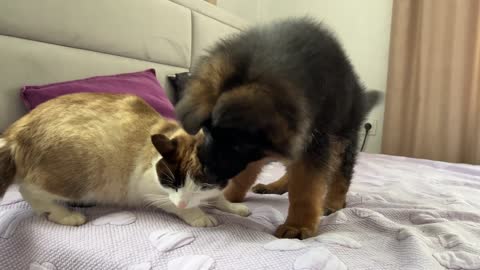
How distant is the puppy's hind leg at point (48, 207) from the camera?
0.93 metres

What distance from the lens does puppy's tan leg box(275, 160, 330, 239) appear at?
0.98 m

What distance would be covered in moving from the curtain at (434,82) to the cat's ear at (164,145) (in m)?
2.47

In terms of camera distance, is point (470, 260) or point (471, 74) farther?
point (471, 74)

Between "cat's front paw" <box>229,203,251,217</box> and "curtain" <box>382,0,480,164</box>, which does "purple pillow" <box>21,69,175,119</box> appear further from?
"curtain" <box>382,0,480,164</box>

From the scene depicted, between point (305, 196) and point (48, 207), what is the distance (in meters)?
0.65

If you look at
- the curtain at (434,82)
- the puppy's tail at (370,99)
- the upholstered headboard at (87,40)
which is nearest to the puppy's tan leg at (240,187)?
the upholstered headboard at (87,40)

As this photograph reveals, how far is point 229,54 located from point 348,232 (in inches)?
21.1

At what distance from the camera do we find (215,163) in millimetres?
867

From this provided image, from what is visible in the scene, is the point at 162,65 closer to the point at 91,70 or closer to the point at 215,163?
the point at 91,70

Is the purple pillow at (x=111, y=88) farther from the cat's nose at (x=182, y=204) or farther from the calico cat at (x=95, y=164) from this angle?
the cat's nose at (x=182, y=204)

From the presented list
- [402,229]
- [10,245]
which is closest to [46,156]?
[10,245]

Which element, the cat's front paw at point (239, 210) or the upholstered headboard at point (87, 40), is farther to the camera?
the upholstered headboard at point (87, 40)

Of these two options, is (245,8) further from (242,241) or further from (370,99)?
(242,241)

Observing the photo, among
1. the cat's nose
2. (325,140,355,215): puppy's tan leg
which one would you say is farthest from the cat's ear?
(325,140,355,215): puppy's tan leg
